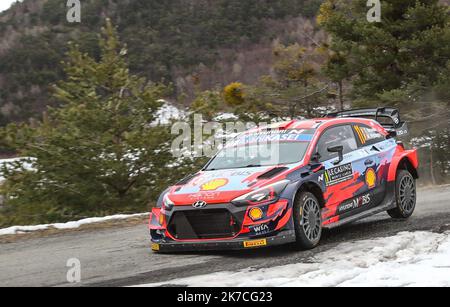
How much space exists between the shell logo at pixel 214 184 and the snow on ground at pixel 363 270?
4.47 ft

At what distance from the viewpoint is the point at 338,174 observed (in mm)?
8445

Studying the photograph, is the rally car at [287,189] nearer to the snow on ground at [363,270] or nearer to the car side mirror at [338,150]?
the car side mirror at [338,150]

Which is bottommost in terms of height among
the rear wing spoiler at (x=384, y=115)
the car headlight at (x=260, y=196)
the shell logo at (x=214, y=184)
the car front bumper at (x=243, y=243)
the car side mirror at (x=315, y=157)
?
the car front bumper at (x=243, y=243)

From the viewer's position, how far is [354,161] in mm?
8859

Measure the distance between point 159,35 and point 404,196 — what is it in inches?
2992

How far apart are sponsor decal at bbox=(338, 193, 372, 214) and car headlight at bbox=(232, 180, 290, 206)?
138 cm

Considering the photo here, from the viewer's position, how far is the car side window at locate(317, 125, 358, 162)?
8.50 meters

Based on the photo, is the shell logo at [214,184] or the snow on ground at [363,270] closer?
the snow on ground at [363,270]

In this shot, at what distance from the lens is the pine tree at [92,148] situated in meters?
16.2

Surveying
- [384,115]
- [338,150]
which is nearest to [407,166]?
[384,115]

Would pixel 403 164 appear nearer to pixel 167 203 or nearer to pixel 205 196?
pixel 205 196

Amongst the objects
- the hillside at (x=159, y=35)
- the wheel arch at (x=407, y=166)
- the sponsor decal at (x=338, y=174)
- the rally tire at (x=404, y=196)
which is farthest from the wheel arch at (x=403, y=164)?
the hillside at (x=159, y=35)

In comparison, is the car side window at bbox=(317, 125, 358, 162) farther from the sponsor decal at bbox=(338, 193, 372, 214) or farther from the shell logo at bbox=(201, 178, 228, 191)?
the shell logo at bbox=(201, 178, 228, 191)
